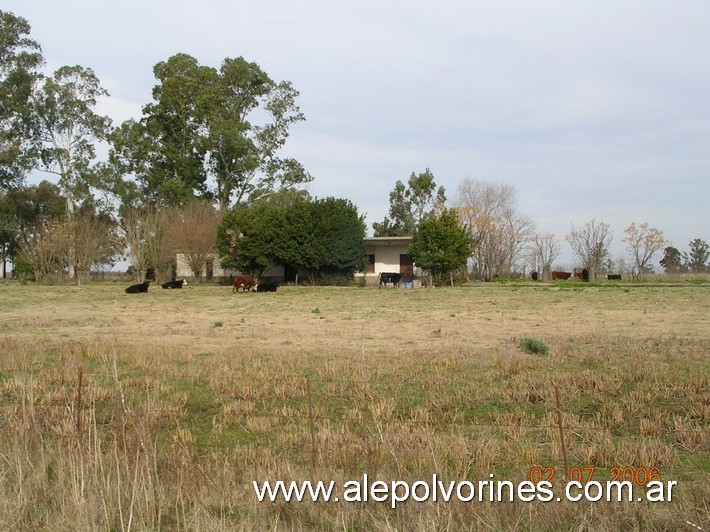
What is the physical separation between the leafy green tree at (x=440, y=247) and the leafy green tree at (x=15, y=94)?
3274 centimetres

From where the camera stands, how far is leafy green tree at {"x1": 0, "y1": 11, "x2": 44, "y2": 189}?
52.9 metres

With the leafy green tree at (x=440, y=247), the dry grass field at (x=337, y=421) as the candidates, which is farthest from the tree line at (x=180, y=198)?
the dry grass field at (x=337, y=421)

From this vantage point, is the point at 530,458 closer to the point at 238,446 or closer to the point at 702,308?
the point at 238,446

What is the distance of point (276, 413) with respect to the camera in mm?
8391

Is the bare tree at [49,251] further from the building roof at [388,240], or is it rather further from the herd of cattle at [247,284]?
the building roof at [388,240]

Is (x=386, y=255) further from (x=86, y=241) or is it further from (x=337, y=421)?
(x=337, y=421)

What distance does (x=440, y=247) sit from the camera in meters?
47.2

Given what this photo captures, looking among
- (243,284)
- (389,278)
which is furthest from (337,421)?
(389,278)

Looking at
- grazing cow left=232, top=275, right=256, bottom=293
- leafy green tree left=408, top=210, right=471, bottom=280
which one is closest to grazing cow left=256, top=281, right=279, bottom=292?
grazing cow left=232, top=275, right=256, bottom=293

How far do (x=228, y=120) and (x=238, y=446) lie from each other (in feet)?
177

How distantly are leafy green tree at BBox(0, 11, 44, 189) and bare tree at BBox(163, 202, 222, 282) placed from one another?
41.4 ft
